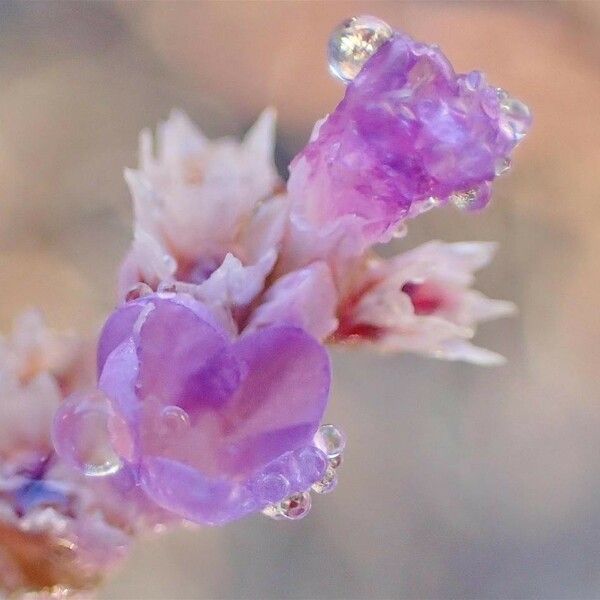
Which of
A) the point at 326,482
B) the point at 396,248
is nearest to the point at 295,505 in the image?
the point at 326,482

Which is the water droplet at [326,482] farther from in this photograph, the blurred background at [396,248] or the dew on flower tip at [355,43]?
the blurred background at [396,248]

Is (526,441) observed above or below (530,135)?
below

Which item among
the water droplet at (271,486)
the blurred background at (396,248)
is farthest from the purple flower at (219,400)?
the blurred background at (396,248)

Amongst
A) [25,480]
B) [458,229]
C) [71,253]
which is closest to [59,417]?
[25,480]

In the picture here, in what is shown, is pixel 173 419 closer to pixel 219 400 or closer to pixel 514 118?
pixel 219 400

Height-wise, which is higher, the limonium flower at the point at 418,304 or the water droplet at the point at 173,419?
the limonium flower at the point at 418,304

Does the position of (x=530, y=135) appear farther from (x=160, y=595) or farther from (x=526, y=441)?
(x=160, y=595)
